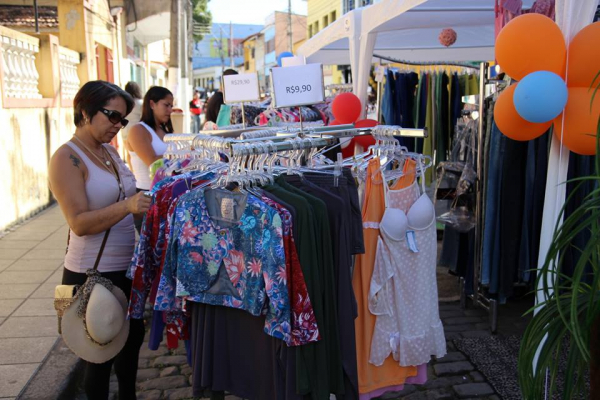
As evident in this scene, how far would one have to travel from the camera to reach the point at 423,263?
273 centimetres

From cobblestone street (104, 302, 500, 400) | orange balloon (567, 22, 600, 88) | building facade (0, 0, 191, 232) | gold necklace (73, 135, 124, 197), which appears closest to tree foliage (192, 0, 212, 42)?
building facade (0, 0, 191, 232)

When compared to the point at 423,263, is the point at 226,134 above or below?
above

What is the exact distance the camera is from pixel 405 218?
2650mm

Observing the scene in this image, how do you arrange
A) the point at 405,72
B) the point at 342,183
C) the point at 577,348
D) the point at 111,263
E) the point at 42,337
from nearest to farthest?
1. the point at 577,348
2. the point at 342,183
3. the point at 111,263
4. the point at 42,337
5. the point at 405,72

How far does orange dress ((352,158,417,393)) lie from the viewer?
2.67m

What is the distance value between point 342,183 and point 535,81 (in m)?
0.94

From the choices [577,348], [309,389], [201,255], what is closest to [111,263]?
[201,255]

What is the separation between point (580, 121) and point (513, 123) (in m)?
0.31

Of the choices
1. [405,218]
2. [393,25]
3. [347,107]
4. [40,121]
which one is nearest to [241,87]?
[347,107]

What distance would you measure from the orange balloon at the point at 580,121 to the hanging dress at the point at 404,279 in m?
0.72

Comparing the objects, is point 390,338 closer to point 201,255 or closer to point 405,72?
point 201,255

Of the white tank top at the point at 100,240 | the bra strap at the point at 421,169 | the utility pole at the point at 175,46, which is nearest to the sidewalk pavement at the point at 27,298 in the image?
the white tank top at the point at 100,240

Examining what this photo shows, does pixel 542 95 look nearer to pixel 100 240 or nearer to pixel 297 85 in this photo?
pixel 297 85

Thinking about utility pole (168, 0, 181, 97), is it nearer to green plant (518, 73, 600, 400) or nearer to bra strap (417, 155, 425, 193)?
bra strap (417, 155, 425, 193)
